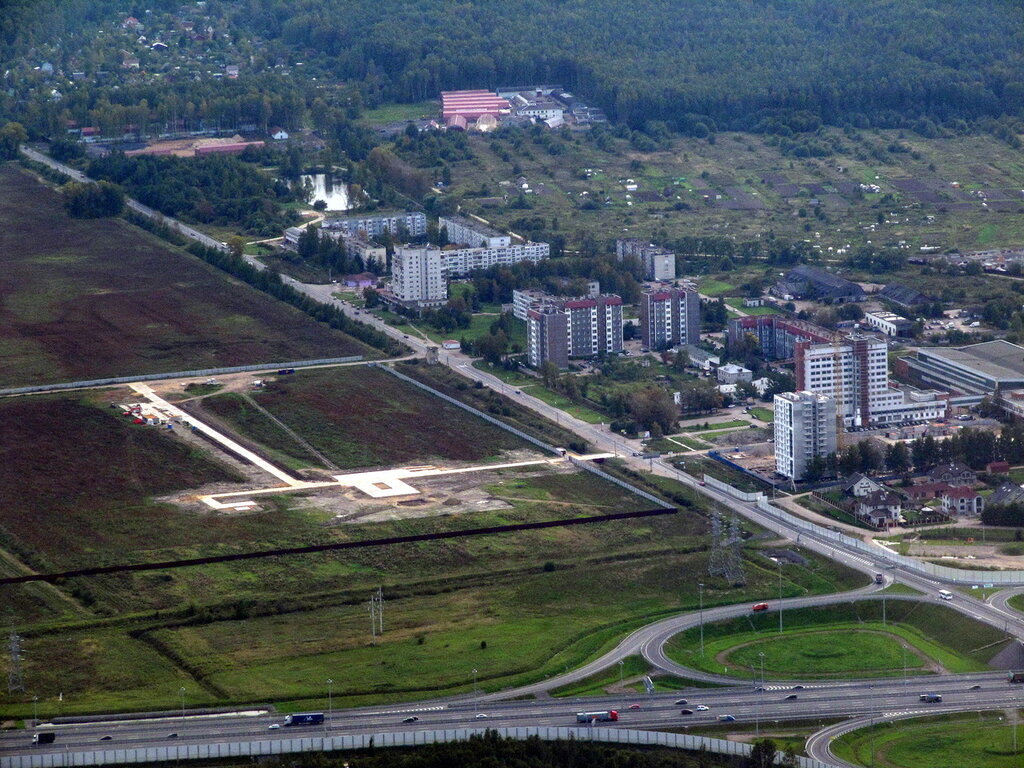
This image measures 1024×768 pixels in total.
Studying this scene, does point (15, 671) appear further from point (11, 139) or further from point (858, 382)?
point (11, 139)

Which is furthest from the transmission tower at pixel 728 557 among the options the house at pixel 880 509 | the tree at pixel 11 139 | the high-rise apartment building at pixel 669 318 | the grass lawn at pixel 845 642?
the tree at pixel 11 139

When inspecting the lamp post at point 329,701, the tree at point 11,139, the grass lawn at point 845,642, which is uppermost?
the tree at point 11,139

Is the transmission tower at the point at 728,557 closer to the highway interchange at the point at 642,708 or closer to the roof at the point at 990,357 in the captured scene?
the highway interchange at the point at 642,708

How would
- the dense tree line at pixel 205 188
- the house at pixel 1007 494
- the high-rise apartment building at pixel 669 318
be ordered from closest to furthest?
the house at pixel 1007 494
the high-rise apartment building at pixel 669 318
the dense tree line at pixel 205 188

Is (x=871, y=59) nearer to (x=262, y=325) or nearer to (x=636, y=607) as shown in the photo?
(x=262, y=325)

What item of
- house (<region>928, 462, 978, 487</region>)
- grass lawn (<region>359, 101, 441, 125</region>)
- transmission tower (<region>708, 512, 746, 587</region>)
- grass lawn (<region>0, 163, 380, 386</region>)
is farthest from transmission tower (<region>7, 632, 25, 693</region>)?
grass lawn (<region>359, 101, 441, 125</region>)

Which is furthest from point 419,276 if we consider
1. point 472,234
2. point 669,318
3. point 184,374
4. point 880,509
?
point 880,509
